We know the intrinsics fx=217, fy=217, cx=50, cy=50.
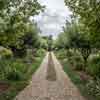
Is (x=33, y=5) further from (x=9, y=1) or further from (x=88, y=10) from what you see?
(x=88, y=10)

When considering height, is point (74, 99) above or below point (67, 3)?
below

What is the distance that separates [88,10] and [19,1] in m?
3.44

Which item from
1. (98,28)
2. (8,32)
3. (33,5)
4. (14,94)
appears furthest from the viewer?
(8,32)

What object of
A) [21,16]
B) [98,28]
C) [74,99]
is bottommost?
[74,99]

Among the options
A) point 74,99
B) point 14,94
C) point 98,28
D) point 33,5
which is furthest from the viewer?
point 98,28

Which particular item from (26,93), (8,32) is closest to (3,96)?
(26,93)

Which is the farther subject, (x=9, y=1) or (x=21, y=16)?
(x=21, y=16)

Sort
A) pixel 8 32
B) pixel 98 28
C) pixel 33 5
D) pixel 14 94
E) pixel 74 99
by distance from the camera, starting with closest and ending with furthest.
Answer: pixel 74 99 → pixel 14 94 → pixel 33 5 → pixel 98 28 → pixel 8 32

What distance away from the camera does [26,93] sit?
1017 cm

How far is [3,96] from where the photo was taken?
9.36 m

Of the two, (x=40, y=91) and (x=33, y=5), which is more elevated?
→ (x=33, y=5)

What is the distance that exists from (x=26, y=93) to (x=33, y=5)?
425 centimetres

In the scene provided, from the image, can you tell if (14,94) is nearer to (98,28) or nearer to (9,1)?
(9,1)

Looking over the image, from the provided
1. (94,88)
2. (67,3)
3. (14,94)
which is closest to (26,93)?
(14,94)
